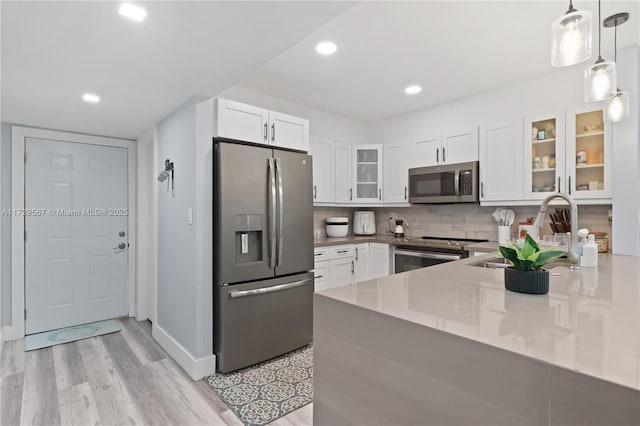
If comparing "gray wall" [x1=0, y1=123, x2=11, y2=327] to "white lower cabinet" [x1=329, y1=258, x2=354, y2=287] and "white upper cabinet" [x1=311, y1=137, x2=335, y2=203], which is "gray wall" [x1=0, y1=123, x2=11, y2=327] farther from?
"white lower cabinet" [x1=329, y1=258, x2=354, y2=287]

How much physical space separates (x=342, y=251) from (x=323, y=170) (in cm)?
102

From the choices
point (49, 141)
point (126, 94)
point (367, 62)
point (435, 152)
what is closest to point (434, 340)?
point (367, 62)

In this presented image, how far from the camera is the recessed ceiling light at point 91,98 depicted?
8.16ft

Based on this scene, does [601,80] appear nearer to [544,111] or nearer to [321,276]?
[544,111]

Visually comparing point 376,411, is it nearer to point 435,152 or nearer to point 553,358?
point 553,358

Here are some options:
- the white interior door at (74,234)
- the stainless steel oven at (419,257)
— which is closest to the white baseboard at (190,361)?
the white interior door at (74,234)

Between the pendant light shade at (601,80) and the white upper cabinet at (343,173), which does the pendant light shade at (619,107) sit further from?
the white upper cabinet at (343,173)

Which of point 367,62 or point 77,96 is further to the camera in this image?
point 367,62

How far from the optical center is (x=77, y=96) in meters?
2.51

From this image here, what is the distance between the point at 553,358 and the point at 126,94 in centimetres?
293

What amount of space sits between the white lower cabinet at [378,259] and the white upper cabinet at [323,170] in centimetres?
79

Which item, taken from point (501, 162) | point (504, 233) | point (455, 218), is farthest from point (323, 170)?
point (504, 233)

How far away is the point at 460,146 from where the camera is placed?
11.6 ft

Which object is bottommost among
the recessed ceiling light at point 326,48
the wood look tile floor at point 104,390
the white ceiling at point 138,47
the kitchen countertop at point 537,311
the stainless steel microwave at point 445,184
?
the wood look tile floor at point 104,390
